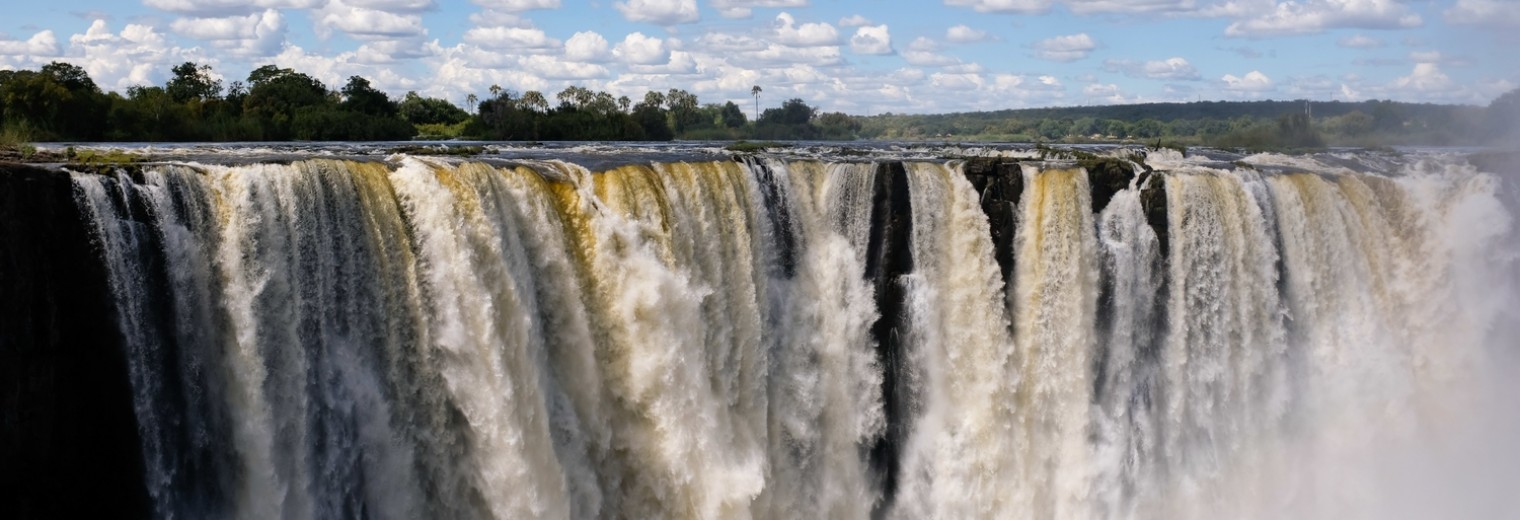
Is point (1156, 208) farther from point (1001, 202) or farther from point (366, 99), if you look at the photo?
point (366, 99)

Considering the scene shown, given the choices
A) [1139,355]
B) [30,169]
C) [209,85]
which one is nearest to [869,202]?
[1139,355]

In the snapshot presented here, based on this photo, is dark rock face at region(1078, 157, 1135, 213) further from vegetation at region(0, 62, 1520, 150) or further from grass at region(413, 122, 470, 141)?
grass at region(413, 122, 470, 141)

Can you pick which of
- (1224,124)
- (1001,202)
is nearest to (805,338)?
(1001,202)

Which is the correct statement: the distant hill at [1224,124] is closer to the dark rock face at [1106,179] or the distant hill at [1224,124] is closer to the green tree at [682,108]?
the green tree at [682,108]

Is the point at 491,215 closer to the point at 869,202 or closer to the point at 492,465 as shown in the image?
the point at 492,465

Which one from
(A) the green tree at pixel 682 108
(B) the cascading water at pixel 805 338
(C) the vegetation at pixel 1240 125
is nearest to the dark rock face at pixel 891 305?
(B) the cascading water at pixel 805 338
